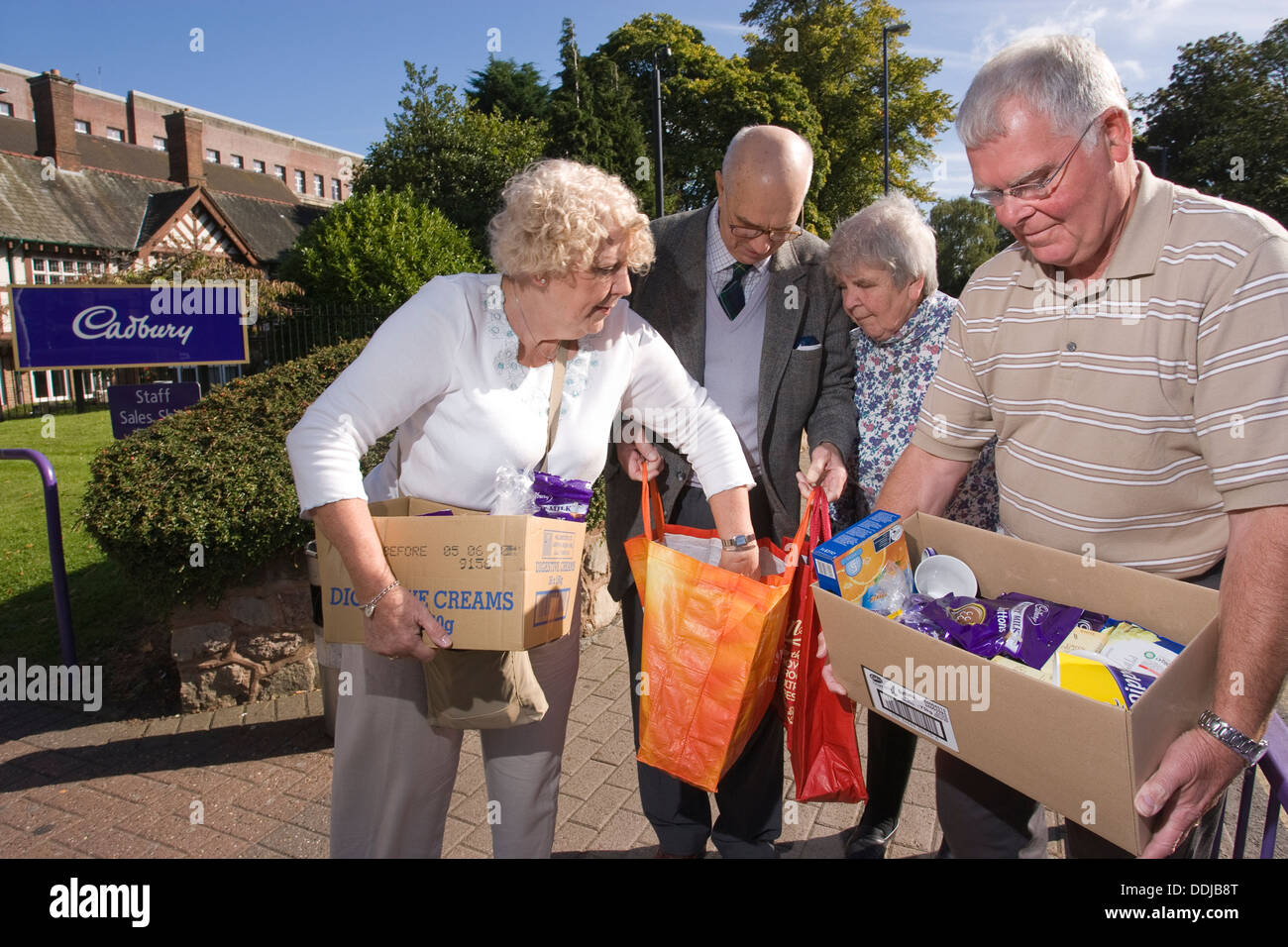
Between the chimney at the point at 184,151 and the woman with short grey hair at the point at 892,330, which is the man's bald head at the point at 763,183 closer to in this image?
the woman with short grey hair at the point at 892,330

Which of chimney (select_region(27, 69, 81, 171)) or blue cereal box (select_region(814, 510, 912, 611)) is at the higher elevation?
chimney (select_region(27, 69, 81, 171))

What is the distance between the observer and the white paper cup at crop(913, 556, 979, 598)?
1.85 meters

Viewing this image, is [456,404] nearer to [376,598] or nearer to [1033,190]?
[376,598]

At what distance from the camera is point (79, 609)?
5.66m

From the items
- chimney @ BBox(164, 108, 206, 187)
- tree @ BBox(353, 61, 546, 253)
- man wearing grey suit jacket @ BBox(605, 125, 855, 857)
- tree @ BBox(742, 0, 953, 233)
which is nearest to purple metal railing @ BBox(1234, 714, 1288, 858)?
man wearing grey suit jacket @ BBox(605, 125, 855, 857)

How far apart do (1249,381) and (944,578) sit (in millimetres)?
705

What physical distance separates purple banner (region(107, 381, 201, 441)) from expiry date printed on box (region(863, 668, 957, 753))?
4.96 metres

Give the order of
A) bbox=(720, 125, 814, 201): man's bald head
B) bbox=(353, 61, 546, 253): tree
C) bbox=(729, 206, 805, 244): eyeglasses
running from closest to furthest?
bbox=(720, 125, 814, 201): man's bald head < bbox=(729, 206, 805, 244): eyeglasses < bbox=(353, 61, 546, 253): tree

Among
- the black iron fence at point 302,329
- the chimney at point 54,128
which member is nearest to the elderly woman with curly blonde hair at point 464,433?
the black iron fence at point 302,329

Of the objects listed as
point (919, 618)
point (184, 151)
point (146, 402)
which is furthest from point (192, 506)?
point (184, 151)

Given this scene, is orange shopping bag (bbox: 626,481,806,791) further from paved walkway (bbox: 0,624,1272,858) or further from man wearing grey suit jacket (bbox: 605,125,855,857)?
paved walkway (bbox: 0,624,1272,858)

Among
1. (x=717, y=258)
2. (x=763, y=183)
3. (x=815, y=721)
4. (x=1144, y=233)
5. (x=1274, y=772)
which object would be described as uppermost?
(x=763, y=183)

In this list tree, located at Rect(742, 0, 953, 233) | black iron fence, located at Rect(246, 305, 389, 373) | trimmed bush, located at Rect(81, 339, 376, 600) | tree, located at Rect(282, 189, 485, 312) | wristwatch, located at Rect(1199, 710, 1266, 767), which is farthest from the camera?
tree, located at Rect(742, 0, 953, 233)

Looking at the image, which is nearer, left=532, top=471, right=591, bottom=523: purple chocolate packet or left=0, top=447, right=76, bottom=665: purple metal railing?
left=532, top=471, right=591, bottom=523: purple chocolate packet
